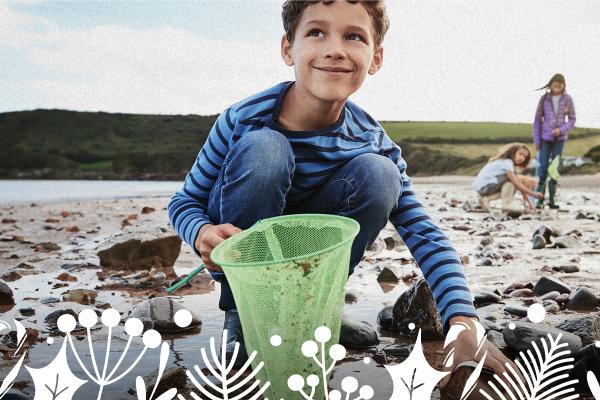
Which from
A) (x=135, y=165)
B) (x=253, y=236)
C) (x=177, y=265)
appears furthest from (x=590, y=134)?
(x=253, y=236)

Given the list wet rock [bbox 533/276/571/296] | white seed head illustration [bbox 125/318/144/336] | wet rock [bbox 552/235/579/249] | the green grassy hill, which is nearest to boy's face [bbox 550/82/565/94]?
wet rock [bbox 552/235/579/249]

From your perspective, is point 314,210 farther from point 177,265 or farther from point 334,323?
point 177,265

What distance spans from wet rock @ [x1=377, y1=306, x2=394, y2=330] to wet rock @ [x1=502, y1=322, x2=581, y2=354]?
1.81 feet

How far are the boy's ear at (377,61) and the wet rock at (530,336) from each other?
116cm

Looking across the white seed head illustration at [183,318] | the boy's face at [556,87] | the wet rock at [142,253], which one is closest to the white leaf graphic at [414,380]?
the white seed head illustration at [183,318]

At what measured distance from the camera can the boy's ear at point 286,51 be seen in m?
2.63

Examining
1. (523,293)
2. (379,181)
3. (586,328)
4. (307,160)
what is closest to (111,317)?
(307,160)

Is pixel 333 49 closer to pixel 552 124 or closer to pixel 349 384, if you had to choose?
pixel 349 384

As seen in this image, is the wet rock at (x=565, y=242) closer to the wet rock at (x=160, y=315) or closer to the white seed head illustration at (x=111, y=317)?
the wet rock at (x=160, y=315)

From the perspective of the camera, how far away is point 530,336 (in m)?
2.38

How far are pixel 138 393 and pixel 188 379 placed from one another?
270 mm

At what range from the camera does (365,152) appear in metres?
2.60

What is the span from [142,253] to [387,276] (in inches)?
69.7

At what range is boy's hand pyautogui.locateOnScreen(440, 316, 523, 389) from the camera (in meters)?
1.96
